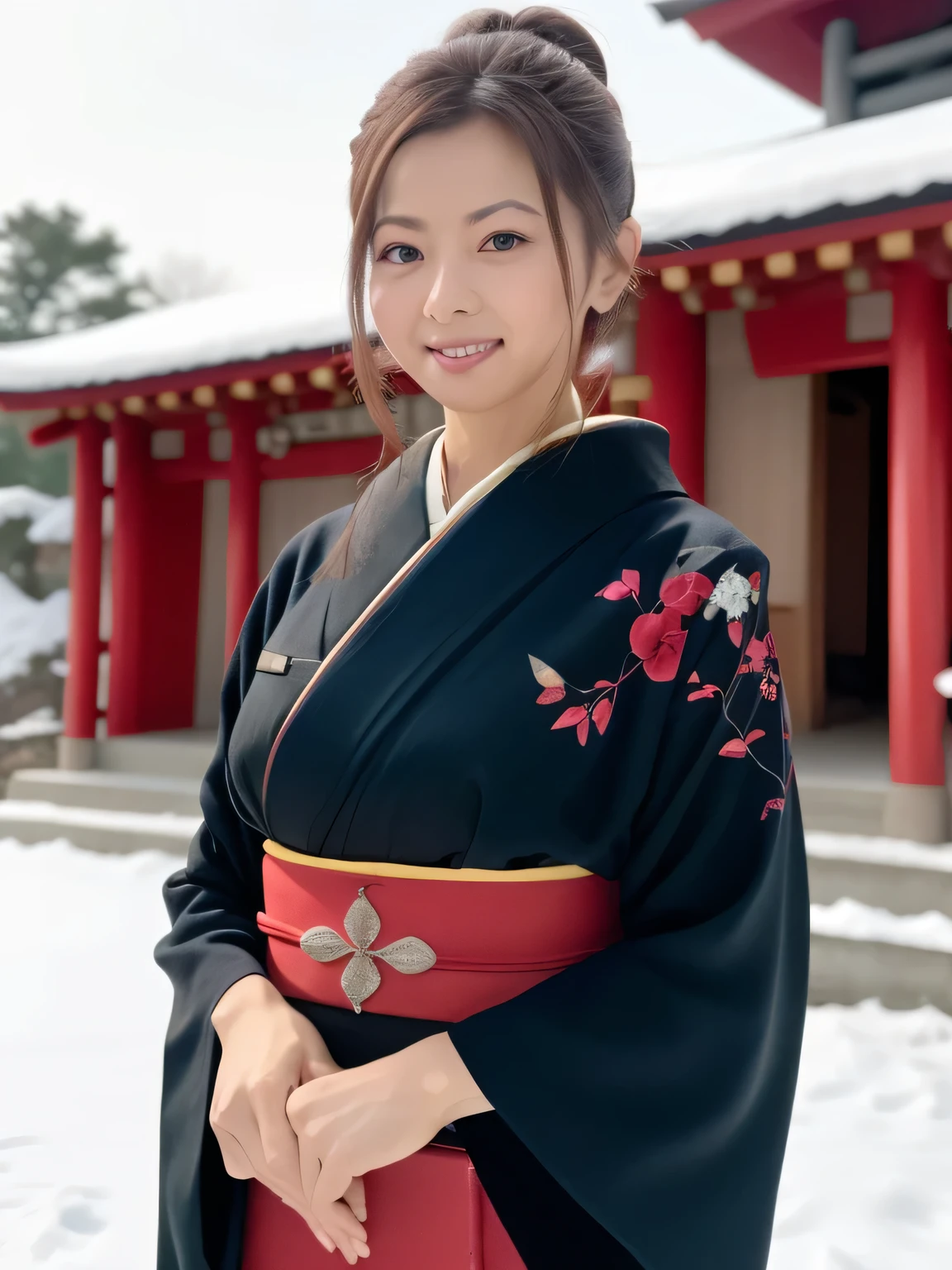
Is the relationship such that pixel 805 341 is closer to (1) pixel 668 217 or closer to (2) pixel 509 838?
(1) pixel 668 217

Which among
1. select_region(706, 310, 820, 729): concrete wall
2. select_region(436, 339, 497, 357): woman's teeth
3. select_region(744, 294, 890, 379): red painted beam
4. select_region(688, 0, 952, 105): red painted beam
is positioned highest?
select_region(688, 0, 952, 105): red painted beam

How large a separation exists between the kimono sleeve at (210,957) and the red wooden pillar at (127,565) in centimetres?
586

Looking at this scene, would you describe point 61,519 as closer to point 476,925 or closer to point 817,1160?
point 817,1160

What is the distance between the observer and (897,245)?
11.8ft

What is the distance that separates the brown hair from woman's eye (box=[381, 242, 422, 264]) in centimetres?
4

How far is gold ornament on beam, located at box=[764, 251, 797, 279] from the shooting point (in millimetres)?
3797

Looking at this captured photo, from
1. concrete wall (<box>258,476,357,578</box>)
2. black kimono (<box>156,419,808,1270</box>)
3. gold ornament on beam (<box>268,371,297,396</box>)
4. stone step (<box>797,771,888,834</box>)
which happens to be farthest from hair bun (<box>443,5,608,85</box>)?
concrete wall (<box>258,476,357,578</box>)

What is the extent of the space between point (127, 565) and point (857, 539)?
5280mm

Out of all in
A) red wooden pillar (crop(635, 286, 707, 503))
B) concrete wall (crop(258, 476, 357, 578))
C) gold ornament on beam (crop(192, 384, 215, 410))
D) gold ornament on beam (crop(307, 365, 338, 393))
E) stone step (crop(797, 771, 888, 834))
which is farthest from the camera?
concrete wall (crop(258, 476, 357, 578))

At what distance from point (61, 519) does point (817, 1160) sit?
29.8 feet

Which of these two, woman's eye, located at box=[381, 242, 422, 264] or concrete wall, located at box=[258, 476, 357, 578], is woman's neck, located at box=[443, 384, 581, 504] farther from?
concrete wall, located at box=[258, 476, 357, 578]

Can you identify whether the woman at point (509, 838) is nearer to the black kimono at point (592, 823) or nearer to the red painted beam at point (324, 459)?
the black kimono at point (592, 823)

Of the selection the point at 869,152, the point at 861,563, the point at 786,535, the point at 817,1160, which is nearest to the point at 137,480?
the point at 786,535

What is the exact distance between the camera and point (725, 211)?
12.3 feet
